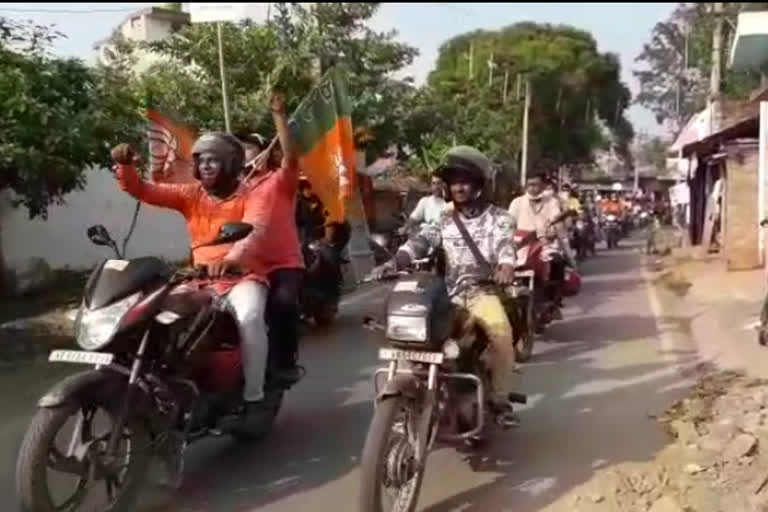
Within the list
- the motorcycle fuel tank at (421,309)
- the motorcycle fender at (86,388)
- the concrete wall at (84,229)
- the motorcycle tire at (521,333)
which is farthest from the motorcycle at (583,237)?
the motorcycle fender at (86,388)

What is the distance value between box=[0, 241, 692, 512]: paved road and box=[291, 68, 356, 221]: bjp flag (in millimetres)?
1413

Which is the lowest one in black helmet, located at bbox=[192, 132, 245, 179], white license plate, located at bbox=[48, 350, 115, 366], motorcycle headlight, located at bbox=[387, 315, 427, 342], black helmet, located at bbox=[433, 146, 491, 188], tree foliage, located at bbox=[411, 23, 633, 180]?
white license plate, located at bbox=[48, 350, 115, 366]

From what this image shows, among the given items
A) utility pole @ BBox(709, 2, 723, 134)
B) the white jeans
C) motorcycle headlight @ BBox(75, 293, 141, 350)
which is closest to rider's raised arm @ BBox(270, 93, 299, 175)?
the white jeans

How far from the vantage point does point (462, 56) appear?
1592 inches

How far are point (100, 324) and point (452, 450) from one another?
2.12 meters

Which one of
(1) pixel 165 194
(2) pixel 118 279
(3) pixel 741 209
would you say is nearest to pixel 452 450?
(1) pixel 165 194

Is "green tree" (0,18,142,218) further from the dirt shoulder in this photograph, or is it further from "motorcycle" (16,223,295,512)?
the dirt shoulder

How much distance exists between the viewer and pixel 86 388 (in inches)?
151

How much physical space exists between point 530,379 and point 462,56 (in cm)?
3449

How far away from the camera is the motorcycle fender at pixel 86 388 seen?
148 inches

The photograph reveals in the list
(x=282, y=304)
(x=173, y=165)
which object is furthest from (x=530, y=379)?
(x=173, y=165)

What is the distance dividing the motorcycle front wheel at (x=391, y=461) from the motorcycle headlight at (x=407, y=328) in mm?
263

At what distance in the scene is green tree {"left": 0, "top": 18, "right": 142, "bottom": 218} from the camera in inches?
301

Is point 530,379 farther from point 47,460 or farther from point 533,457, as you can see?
point 47,460
